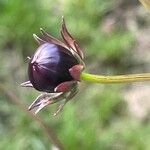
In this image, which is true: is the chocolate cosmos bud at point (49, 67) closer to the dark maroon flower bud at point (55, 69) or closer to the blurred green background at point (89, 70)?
the dark maroon flower bud at point (55, 69)

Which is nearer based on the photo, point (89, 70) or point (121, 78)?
point (121, 78)

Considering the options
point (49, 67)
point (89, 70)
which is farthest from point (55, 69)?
point (89, 70)

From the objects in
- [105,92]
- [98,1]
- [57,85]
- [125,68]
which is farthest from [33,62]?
[98,1]

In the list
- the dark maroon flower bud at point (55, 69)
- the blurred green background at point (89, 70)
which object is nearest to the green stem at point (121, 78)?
the dark maroon flower bud at point (55, 69)

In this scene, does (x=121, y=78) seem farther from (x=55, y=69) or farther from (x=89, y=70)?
(x=89, y=70)

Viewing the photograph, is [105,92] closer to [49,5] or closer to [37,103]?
[49,5]
